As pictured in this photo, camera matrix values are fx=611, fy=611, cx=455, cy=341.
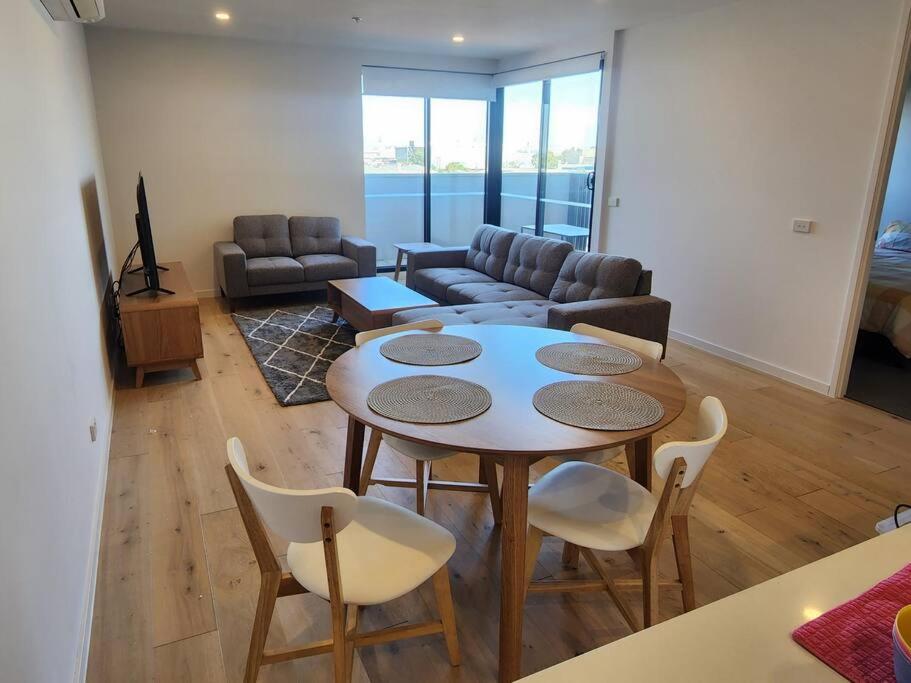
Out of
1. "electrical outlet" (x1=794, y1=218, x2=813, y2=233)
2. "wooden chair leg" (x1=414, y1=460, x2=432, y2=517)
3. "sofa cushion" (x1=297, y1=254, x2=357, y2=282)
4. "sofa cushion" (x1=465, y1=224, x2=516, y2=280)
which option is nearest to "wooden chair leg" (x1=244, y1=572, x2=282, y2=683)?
"wooden chair leg" (x1=414, y1=460, x2=432, y2=517)

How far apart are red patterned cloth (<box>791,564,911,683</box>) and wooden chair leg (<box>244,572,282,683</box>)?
1242 millimetres

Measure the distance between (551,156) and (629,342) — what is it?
15.0ft

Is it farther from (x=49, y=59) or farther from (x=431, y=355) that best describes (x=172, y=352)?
(x=431, y=355)

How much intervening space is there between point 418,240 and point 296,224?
72.0 inches

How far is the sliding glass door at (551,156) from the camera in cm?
595

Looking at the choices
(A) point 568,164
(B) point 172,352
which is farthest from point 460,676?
(A) point 568,164

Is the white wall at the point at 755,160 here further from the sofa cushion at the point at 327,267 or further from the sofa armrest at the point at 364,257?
the sofa cushion at the point at 327,267

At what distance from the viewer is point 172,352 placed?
396cm

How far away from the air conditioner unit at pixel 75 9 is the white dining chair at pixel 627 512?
9.39 ft

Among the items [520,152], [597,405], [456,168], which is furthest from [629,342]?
[456,168]

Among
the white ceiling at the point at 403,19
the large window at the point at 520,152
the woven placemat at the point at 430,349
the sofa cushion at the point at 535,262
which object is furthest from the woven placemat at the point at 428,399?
the large window at the point at 520,152

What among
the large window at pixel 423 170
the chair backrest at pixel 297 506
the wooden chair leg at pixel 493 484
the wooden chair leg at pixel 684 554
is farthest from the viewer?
the large window at pixel 423 170

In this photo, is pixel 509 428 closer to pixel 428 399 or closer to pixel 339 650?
pixel 428 399

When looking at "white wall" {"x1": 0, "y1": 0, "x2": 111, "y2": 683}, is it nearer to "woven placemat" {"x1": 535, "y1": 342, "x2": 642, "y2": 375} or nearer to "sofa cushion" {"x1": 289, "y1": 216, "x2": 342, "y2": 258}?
"woven placemat" {"x1": 535, "y1": 342, "x2": 642, "y2": 375}
